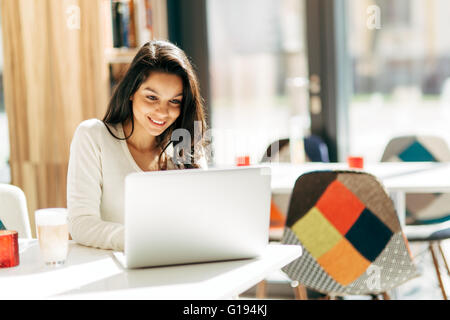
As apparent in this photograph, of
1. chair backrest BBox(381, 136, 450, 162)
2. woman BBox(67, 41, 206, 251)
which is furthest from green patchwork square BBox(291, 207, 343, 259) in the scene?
chair backrest BBox(381, 136, 450, 162)

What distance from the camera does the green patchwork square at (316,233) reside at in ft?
6.97

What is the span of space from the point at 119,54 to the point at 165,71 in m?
1.69

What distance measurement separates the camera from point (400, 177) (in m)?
2.62

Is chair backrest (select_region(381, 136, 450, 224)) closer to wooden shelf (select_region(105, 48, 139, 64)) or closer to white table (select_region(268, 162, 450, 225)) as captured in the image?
white table (select_region(268, 162, 450, 225))

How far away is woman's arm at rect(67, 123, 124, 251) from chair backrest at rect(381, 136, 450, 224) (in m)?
1.99

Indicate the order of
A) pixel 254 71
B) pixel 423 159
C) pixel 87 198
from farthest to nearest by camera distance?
pixel 254 71 < pixel 423 159 < pixel 87 198

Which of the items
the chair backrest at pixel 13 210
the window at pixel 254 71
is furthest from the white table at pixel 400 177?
the chair backrest at pixel 13 210

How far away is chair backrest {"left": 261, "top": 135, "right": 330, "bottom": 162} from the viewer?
341cm

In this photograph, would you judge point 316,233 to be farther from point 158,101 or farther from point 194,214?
point 194,214

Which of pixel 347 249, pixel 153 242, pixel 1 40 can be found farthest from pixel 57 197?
pixel 153 242

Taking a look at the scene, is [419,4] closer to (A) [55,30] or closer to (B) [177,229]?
(A) [55,30]

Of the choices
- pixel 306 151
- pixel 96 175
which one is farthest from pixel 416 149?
pixel 96 175

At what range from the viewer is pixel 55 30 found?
10.6ft

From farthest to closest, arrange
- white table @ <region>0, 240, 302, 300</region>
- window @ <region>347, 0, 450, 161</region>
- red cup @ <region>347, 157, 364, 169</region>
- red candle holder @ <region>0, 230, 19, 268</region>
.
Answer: window @ <region>347, 0, 450, 161</region>
red cup @ <region>347, 157, 364, 169</region>
red candle holder @ <region>0, 230, 19, 268</region>
white table @ <region>0, 240, 302, 300</region>
